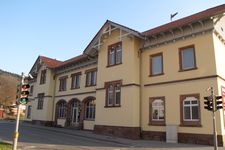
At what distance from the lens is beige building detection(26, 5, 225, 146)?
1767 cm

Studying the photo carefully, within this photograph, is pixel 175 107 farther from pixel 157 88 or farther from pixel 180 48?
pixel 180 48

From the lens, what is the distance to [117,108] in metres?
22.1

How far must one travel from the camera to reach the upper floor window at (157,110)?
19.7 meters

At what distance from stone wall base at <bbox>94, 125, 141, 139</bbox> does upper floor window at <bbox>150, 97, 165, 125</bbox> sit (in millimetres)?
1622

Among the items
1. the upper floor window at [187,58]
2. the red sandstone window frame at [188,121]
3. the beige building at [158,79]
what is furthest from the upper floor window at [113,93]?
the upper floor window at [187,58]

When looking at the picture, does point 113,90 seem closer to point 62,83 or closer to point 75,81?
point 75,81

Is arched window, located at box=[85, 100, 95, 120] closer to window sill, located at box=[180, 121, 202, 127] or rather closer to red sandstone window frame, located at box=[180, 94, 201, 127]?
red sandstone window frame, located at box=[180, 94, 201, 127]

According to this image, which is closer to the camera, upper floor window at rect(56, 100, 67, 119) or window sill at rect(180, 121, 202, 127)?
window sill at rect(180, 121, 202, 127)

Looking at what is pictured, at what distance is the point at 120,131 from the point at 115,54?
7.44 meters

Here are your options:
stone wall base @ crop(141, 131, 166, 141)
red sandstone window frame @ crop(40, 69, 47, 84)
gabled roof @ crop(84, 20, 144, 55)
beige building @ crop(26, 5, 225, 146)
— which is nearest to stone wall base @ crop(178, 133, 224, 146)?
beige building @ crop(26, 5, 225, 146)

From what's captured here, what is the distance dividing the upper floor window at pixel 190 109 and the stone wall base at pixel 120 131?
4213mm

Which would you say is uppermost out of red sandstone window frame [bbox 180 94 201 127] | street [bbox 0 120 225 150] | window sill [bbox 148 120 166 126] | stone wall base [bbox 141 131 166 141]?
red sandstone window frame [bbox 180 94 201 127]

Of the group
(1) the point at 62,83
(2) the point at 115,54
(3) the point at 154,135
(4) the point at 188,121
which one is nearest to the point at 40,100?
(1) the point at 62,83

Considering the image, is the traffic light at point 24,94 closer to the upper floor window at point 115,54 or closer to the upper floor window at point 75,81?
the upper floor window at point 115,54
